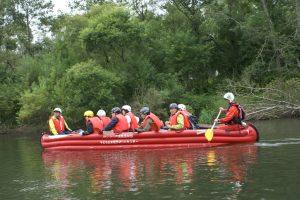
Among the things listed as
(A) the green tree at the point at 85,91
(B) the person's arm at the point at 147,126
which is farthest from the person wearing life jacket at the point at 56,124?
(A) the green tree at the point at 85,91

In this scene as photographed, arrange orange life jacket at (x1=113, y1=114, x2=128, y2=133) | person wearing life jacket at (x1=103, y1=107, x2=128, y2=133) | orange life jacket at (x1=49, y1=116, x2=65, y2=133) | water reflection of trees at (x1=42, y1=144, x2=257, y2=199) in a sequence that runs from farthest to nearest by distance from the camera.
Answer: orange life jacket at (x1=49, y1=116, x2=65, y2=133)
orange life jacket at (x1=113, y1=114, x2=128, y2=133)
person wearing life jacket at (x1=103, y1=107, x2=128, y2=133)
water reflection of trees at (x1=42, y1=144, x2=257, y2=199)

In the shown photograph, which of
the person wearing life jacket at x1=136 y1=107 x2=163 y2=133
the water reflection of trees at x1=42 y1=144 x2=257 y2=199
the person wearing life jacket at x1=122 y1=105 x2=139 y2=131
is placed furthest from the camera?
the person wearing life jacket at x1=122 y1=105 x2=139 y2=131

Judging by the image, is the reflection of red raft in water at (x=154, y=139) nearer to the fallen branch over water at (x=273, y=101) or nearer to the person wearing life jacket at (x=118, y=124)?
the person wearing life jacket at (x=118, y=124)

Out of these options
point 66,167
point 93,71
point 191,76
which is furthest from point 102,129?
point 191,76

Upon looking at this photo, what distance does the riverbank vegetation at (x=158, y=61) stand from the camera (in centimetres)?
3500

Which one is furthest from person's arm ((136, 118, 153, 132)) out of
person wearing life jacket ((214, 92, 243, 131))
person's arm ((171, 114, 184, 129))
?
person wearing life jacket ((214, 92, 243, 131))

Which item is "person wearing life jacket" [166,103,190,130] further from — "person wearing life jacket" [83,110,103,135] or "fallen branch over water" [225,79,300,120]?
"fallen branch over water" [225,79,300,120]

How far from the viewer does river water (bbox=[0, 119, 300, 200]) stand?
11555 mm

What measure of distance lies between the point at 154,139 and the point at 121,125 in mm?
1403

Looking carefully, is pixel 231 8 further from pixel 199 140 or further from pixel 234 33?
pixel 199 140

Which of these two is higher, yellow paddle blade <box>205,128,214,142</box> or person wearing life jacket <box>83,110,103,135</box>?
person wearing life jacket <box>83,110,103,135</box>

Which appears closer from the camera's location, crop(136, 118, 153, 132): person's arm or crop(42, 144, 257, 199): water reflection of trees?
crop(42, 144, 257, 199): water reflection of trees

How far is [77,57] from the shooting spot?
39125 mm

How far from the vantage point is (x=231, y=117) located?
17906 millimetres
